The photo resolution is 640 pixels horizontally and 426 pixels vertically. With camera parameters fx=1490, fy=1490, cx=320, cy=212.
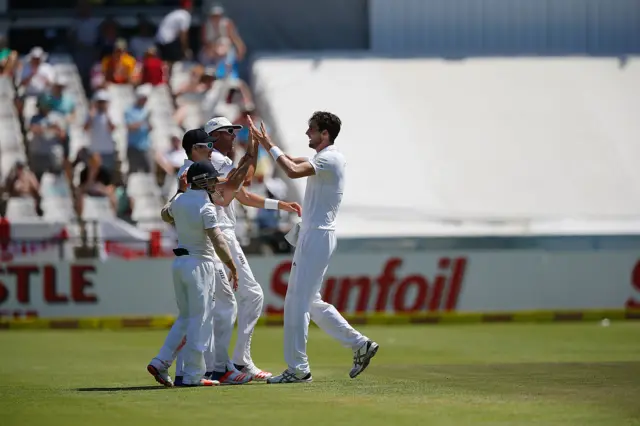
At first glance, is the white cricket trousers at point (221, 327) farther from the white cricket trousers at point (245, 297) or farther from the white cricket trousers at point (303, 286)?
the white cricket trousers at point (303, 286)

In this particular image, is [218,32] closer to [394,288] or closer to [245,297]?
[394,288]

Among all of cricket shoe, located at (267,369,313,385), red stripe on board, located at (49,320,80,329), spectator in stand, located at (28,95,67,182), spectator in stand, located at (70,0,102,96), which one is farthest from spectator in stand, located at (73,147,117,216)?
cricket shoe, located at (267,369,313,385)

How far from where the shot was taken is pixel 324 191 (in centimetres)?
1211

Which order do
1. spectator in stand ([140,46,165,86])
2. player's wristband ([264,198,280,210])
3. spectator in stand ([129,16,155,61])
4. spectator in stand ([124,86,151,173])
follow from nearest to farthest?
player's wristband ([264,198,280,210]) < spectator in stand ([124,86,151,173]) < spectator in stand ([140,46,165,86]) < spectator in stand ([129,16,155,61])

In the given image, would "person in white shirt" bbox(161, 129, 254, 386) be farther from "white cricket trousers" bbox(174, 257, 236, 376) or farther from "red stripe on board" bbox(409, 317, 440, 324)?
"red stripe on board" bbox(409, 317, 440, 324)

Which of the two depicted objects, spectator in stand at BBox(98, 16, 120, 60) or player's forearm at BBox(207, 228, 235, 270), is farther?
spectator in stand at BBox(98, 16, 120, 60)

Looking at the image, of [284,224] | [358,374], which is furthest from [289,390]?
[284,224]

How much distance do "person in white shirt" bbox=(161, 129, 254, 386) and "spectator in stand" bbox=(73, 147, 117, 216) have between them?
405 inches

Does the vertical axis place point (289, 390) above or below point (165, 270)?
above

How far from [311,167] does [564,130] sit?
45.2 feet

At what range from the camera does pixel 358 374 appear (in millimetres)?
12836

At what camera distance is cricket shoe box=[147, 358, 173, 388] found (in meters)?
11.7

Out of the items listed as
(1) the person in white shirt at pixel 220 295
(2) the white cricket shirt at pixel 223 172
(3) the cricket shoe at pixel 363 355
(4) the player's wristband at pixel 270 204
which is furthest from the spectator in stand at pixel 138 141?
(3) the cricket shoe at pixel 363 355

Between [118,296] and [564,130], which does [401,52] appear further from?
[118,296]
